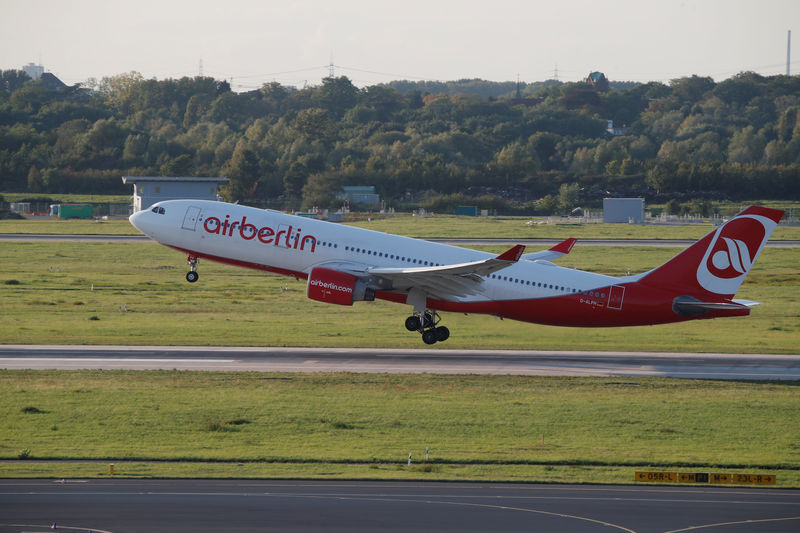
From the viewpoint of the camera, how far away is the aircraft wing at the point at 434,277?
48.7 m

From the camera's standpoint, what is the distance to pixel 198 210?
178 feet

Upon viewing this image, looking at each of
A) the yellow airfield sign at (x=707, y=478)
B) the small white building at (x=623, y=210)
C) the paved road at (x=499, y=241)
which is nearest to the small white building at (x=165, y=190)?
the paved road at (x=499, y=241)

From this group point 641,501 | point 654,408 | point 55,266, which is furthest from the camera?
point 55,266

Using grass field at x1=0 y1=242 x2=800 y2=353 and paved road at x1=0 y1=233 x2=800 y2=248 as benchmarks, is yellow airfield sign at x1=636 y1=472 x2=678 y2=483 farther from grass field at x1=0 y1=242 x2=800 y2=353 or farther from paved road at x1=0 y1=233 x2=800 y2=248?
paved road at x1=0 y1=233 x2=800 y2=248

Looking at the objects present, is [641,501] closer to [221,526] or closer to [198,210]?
[221,526]

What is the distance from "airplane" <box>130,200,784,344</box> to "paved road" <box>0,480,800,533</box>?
64.3ft

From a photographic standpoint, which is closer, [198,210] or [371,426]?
[371,426]

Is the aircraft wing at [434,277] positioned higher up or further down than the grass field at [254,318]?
higher up

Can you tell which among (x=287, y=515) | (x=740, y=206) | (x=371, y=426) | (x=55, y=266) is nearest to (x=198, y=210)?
(x=371, y=426)

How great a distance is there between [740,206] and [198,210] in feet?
431

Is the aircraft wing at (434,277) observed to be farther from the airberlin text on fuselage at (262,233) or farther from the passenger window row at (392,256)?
the airberlin text on fuselage at (262,233)

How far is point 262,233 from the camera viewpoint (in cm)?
5275

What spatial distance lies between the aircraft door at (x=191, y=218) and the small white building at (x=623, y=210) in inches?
3975

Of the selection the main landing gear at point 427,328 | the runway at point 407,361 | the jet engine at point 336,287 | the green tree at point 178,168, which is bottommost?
the runway at point 407,361
